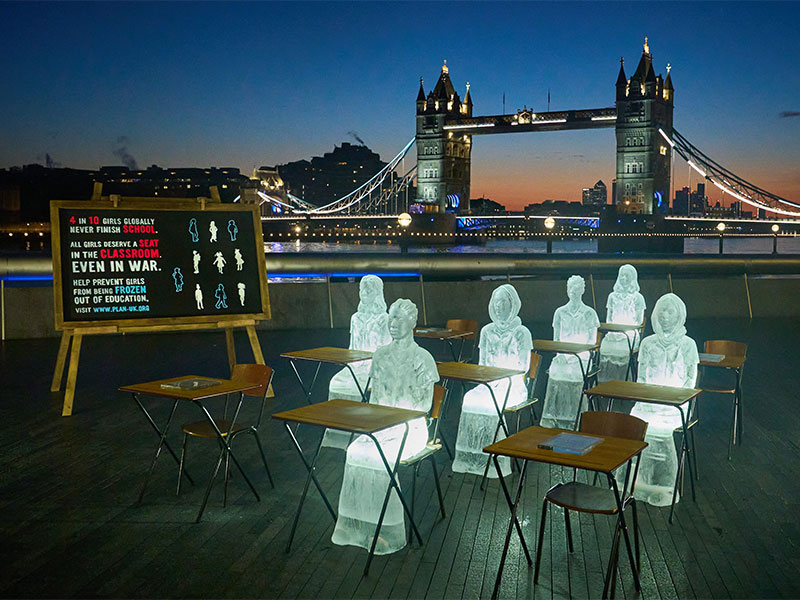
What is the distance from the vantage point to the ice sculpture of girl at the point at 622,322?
Result: 7805 mm

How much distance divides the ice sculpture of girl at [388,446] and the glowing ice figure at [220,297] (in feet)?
11.8

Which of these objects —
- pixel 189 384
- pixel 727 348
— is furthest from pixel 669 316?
pixel 189 384

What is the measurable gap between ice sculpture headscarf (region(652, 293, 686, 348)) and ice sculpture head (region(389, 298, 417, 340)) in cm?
171

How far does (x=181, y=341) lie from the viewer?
1152 centimetres

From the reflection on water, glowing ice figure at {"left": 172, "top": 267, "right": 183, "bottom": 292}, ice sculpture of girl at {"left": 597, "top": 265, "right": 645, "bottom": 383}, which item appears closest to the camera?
glowing ice figure at {"left": 172, "top": 267, "right": 183, "bottom": 292}

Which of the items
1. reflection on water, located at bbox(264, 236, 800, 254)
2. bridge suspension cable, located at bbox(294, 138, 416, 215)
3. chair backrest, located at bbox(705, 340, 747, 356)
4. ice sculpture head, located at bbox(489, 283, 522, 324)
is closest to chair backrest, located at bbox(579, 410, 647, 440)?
ice sculpture head, located at bbox(489, 283, 522, 324)

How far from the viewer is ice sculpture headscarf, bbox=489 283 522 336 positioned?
5402 millimetres

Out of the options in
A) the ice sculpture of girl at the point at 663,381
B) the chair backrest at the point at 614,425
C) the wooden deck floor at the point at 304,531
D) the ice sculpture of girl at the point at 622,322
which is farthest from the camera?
the ice sculpture of girl at the point at 622,322

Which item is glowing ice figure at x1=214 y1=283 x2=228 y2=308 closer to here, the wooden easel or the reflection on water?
the wooden easel

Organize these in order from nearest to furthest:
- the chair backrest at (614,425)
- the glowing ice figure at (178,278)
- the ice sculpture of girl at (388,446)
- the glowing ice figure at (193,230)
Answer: the chair backrest at (614,425), the ice sculpture of girl at (388,446), the glowing ice figure at (178,278), the glowing ice figure at (193,230)

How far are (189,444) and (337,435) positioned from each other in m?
1.24

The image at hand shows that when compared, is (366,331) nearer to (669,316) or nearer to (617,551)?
(669,316)

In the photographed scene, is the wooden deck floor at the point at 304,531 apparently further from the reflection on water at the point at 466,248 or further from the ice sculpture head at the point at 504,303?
the reflection on water at the point at 466,248

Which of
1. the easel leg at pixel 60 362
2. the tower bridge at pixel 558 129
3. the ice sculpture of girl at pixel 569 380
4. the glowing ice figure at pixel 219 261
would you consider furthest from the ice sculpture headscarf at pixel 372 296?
the tower bridge at pixel 558 129
